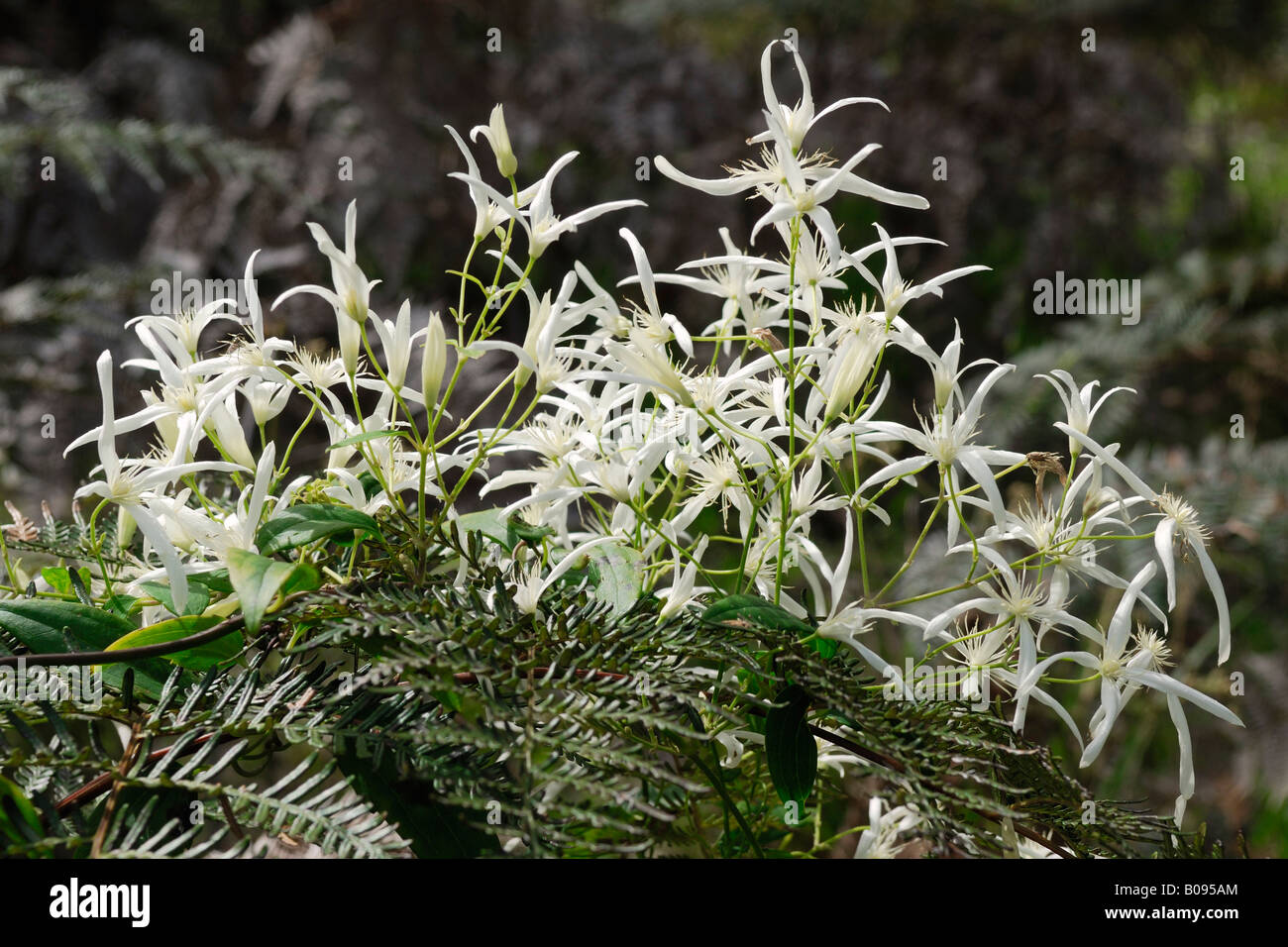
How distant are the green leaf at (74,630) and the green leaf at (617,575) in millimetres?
134

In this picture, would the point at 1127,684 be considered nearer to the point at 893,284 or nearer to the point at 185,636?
the point at 893,284

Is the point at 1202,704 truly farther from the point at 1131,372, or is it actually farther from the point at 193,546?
the point at 1131,372

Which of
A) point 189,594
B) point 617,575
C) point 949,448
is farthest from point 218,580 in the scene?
point 949,448

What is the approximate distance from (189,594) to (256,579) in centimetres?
5

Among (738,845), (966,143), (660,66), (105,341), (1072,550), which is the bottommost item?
(738,845)

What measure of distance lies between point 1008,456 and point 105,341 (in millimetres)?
1209

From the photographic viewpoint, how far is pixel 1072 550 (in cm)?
32

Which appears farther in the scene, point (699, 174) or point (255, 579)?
point (699, 174)

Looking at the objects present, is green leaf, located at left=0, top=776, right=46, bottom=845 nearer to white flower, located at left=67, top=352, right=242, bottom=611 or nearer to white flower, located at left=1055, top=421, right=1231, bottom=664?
white flower, located at left=67, top=352, right=242, bottom=611

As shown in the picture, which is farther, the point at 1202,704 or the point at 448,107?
the point at 448,107

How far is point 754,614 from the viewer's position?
0.28 metres

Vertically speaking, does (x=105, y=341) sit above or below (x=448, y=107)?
below
